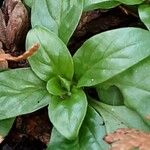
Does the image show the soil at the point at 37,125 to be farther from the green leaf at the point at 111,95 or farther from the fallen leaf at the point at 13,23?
the green leaf at the point at 111,95

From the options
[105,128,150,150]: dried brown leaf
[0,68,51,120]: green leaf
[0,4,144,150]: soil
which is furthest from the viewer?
[0,4,144,150]: soil

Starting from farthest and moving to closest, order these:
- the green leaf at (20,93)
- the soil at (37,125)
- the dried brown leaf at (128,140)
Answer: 1. the soil at (37,125)
2. the green leaf at (20,93)
3. the dried brown leaf at (128,140)

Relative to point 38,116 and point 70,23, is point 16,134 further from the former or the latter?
point 70,23

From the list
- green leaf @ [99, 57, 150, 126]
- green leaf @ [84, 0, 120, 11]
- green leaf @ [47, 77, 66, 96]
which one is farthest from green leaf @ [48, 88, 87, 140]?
green leaf @ [84, 0, 120, 11]

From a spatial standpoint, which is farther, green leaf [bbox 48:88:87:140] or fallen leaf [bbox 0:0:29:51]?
fallen leaf [bbox 0:0:29:51]

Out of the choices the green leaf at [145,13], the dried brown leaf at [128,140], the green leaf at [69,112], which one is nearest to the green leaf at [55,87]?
the green leaf at [69,112]

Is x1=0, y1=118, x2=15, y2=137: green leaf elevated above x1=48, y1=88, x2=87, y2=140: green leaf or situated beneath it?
situated beneath

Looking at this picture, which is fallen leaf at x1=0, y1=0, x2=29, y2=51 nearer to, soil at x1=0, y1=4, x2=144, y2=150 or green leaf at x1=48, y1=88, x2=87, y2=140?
soil at x1=0, y1=4, x2=144, y2=150
